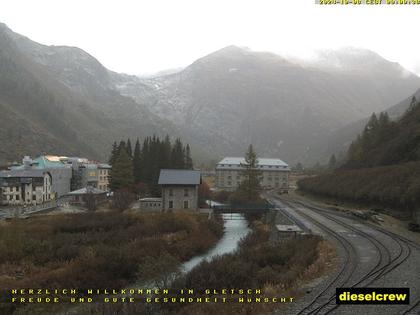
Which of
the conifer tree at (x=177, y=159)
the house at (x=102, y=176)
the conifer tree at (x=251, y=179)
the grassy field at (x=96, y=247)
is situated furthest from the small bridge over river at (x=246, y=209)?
the house at (x=102, y=176)

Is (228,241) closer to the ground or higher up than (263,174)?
closer to the ground

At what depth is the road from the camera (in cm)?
1689

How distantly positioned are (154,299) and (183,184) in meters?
38.2

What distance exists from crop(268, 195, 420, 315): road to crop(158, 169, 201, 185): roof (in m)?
26.2

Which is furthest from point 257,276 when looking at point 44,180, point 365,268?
point 44,180

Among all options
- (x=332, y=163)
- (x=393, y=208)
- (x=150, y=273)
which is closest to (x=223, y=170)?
(x=332, y=163)

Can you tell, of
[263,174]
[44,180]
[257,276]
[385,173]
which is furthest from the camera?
[263,174]

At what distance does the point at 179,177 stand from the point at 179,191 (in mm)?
2494

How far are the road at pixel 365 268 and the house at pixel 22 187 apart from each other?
5843 cm

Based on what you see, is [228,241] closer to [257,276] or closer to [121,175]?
[257,276]

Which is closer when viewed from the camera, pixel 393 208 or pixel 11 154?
pixel 393 208

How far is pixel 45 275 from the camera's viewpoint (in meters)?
31.4

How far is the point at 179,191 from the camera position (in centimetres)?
6297

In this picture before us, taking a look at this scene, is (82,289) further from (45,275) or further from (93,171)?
(93,171)
